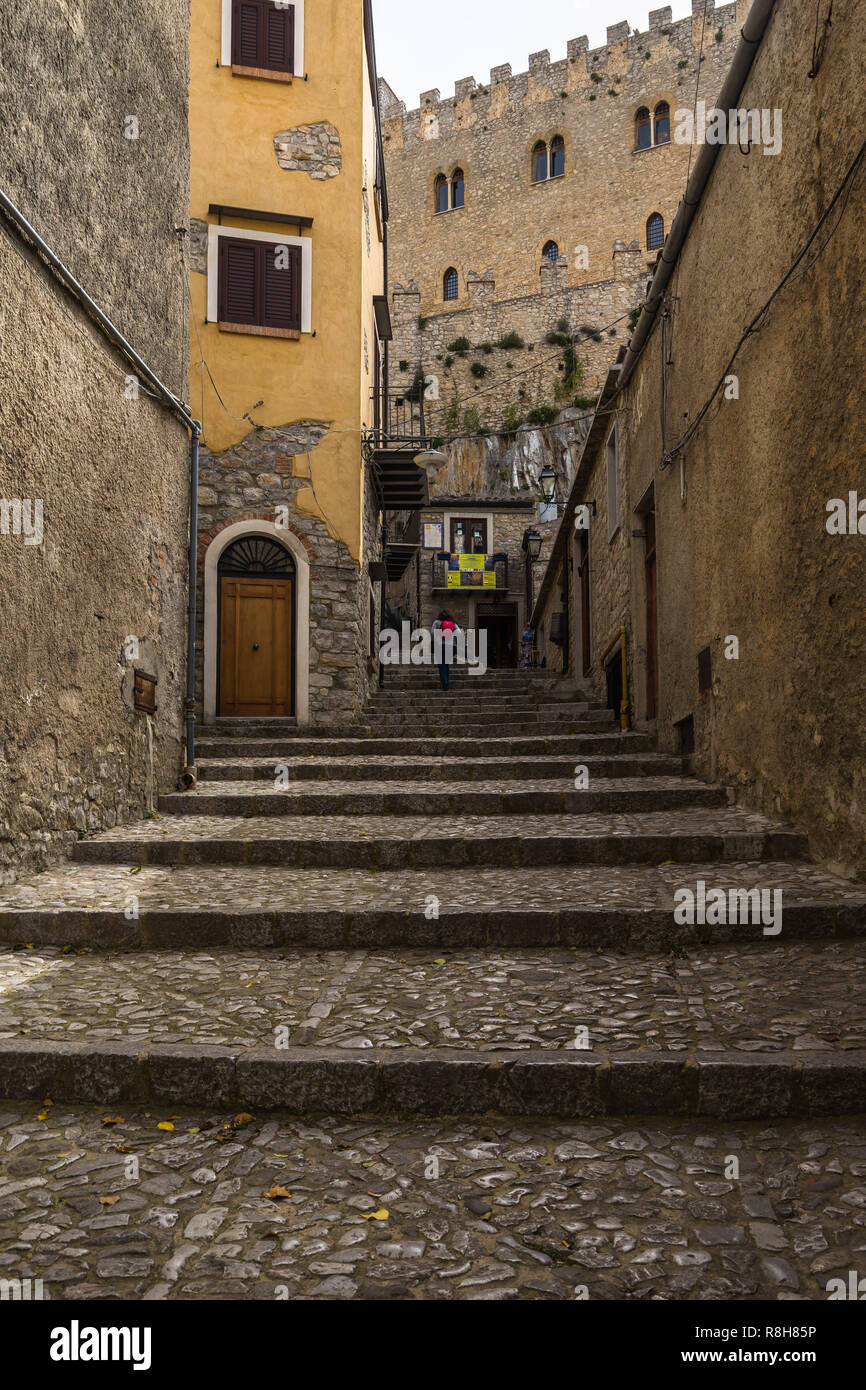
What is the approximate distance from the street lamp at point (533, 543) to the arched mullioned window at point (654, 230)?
59.6ft

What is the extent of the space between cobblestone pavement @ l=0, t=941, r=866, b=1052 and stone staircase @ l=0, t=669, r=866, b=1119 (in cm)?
1

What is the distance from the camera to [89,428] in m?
5.90

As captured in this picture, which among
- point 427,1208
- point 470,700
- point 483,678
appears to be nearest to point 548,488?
point 483,678

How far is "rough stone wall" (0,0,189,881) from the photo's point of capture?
16.7 feet

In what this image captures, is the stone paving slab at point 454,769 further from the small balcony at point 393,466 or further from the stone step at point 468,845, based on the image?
the small balcony at point 393,466

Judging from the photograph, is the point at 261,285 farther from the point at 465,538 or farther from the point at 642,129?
the point at 642,129

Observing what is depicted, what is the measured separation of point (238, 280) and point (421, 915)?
9.87m

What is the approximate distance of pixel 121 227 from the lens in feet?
21.1

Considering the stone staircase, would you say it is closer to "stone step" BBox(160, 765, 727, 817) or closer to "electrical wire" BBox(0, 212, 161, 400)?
"stone step" BBox(160, 765, 727, 817)

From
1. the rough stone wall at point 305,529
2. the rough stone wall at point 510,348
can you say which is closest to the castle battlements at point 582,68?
the rough stone wall at point 510,348

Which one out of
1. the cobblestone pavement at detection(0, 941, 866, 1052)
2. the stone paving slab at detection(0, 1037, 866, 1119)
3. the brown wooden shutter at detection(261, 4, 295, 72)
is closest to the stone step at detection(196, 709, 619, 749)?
the cobblestone pavement at detection(0, 941, 866, 1052)

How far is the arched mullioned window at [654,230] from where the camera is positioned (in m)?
42.3
